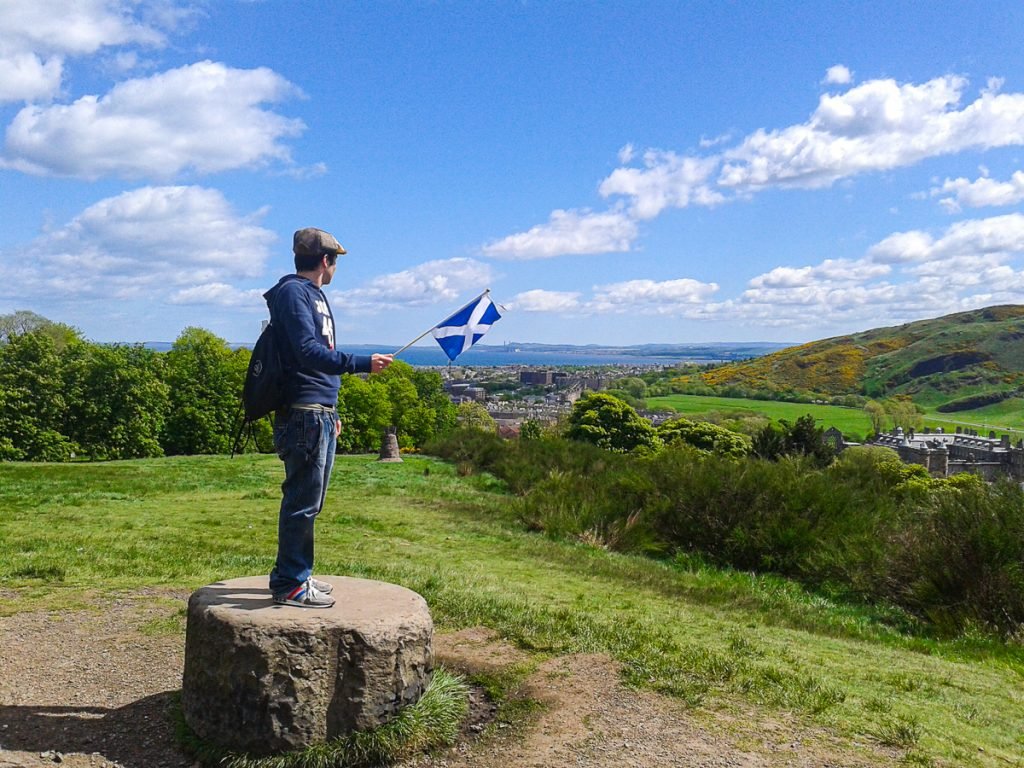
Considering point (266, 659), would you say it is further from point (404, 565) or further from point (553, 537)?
point (553, 537)

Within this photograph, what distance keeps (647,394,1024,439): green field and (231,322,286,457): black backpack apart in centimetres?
8225

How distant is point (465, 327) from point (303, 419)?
2459 mm

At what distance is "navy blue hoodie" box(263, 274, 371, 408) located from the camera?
4297 mm

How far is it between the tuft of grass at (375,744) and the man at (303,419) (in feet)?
2.34

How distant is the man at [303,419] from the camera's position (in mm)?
4332

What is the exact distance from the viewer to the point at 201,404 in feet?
133

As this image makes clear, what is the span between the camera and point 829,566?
10.7m

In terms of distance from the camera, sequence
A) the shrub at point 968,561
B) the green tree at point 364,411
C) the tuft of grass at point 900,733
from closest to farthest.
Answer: the tuft of grass at point 900,733 → the shrub at point 968,561 → the green tree at point 364,411

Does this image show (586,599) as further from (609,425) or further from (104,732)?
(609,425)

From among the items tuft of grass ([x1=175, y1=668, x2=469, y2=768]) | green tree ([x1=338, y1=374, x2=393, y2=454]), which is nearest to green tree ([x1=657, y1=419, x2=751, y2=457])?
green tree ([x1=338, y1=374, x2=393, y2=454])

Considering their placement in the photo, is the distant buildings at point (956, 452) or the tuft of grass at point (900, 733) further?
the distant buildings at point (956, 452)

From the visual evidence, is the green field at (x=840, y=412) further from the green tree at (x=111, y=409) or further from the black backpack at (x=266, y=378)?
the black backpack at (x=266, y=378)

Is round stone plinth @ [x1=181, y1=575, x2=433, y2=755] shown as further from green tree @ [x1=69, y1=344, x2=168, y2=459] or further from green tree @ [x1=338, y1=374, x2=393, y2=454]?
green tree @ [x1=338, y1=374, x2=393, y2=454]

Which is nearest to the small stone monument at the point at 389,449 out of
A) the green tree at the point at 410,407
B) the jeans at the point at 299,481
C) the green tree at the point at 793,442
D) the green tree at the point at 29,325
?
the green tree at the point at 793,442
